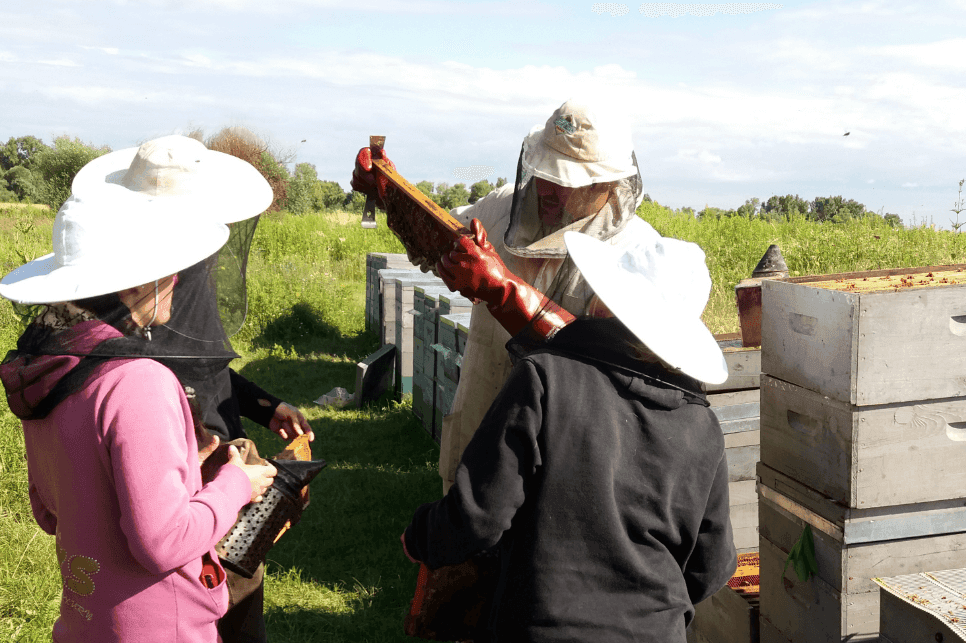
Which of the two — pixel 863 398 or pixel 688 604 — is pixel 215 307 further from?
pixel 863 398

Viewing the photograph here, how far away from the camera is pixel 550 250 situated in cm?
233

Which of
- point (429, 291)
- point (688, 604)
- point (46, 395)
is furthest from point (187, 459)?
point (429, 291)

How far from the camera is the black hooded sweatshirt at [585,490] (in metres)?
1.43

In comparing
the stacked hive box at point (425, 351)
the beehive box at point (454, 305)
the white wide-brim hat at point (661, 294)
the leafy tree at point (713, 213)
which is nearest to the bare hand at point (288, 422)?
the white wide-brim hat at point (661, 294)

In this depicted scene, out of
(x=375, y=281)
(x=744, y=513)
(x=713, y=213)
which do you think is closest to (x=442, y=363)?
(x=744, y=513)

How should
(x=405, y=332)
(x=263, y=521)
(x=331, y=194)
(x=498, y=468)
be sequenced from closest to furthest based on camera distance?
1. (x=498, y=468)
2. (x=263, y=521)
3. (x=405, y=332)
4. (x=331, y=194)

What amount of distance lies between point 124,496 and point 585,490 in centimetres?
84

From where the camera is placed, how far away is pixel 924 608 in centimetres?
179

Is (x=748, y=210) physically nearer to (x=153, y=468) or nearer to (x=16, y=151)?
(x=153, y=468)

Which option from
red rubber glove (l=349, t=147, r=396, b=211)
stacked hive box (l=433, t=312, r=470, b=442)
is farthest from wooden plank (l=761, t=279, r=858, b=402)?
stacked hive box (l=433, t=312, r=470, b=442)

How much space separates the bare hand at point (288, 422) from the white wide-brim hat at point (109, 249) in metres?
0.87

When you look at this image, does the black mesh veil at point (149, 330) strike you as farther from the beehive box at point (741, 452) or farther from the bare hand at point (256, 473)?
the beehive box at point (741, 452)

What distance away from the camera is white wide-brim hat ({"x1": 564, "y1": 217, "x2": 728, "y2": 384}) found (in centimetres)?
142

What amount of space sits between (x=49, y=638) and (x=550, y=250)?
8.49ft
